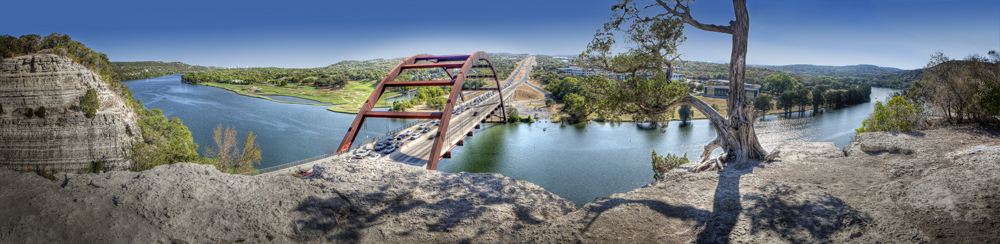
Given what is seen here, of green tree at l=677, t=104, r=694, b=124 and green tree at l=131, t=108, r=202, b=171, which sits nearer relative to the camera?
green tree at l=131, t=108, r=202, b=171

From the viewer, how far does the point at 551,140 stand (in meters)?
40.3

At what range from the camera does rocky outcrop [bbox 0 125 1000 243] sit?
3760 mm

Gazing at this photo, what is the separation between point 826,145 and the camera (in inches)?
411

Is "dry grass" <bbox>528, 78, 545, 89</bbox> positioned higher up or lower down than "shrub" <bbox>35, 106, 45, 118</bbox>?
higher up

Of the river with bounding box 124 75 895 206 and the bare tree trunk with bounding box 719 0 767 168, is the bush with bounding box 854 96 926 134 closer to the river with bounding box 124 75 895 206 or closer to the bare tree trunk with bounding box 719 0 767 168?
the river with bounding box 124 75 895 206

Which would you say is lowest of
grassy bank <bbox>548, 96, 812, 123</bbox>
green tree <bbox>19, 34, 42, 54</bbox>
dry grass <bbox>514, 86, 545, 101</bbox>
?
grassy bank <bbox>548, 96, 812, 123</bbox>

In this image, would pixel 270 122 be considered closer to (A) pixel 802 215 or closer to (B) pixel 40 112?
(B) pixel 40 112

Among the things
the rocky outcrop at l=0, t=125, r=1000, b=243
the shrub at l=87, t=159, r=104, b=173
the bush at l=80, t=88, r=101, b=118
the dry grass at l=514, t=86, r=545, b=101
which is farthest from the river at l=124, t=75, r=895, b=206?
the dry grass at l=514, t=86, r=545, b=101

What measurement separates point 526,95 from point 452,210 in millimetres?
76742

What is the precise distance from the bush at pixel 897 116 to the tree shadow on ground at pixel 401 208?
56.9ft

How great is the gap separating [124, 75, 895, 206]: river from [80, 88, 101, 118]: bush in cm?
1764

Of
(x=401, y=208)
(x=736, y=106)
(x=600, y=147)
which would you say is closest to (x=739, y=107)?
(x=736, y=106)

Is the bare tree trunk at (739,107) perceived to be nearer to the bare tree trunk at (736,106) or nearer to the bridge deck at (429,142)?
the bare tree trunk at (736,106)

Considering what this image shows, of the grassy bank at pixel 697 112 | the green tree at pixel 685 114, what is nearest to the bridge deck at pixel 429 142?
the grassy bank at pixel 697 112
